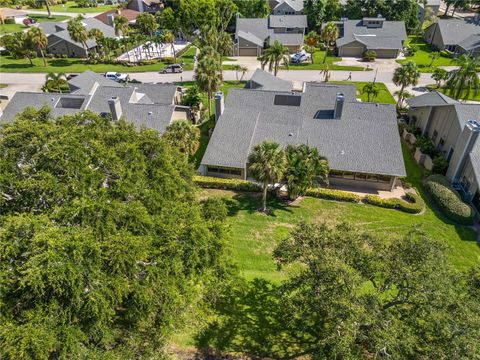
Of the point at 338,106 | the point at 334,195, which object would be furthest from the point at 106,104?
the point at 334,195

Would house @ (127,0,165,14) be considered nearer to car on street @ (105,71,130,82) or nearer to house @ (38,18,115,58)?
house @ (38,18,115,58)

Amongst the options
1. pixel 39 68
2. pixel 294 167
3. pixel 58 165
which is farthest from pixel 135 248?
pixel 39 68

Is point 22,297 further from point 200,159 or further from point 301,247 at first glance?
point 200,159

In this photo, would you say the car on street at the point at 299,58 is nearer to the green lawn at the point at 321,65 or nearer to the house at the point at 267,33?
the green lawn at the point at 321,65

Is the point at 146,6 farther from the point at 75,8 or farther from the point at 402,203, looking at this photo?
the point at 402,203

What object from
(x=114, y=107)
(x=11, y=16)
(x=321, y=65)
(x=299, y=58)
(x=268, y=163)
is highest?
(x=114, y=107)

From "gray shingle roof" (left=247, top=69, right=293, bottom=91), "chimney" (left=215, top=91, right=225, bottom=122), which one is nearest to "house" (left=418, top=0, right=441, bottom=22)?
"gray shingle roof" (left=247, top=69, right=293, bottom=91)
